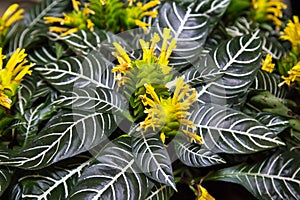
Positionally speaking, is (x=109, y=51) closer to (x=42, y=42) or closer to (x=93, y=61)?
(x=93, y=61)

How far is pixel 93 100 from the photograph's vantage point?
772 millimetres

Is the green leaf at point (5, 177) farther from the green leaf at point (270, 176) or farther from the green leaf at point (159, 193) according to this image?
the green leaf at point (270, 176)

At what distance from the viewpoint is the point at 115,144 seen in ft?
2.44

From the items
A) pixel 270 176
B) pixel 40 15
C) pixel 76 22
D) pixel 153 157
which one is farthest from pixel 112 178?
pixel 40 15

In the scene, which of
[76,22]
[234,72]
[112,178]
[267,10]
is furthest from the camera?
[267,10]

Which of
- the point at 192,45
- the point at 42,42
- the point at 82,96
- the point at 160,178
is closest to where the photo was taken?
the point at 160,178

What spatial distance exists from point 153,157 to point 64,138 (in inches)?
5.9

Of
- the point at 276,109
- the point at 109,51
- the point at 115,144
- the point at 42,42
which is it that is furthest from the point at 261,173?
the point at 42,42

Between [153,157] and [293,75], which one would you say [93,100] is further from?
[293,75]

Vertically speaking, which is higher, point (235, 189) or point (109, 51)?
point (109, 51)

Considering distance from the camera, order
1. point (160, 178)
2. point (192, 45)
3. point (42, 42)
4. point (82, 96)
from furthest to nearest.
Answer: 1. point (42, 42)
2. point (192, 45)
3. point (82, 96)
4. point (160, 178)

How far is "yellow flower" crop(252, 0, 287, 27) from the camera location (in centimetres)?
102

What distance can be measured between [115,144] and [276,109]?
33 centimetres

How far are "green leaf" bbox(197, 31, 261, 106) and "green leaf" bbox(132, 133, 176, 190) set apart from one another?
0.14 m
